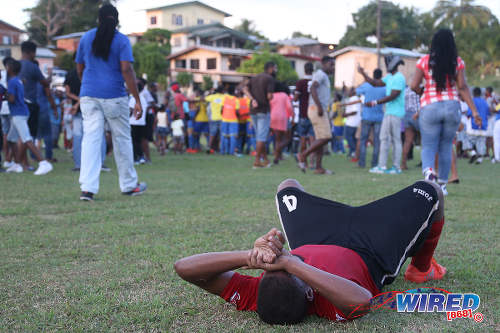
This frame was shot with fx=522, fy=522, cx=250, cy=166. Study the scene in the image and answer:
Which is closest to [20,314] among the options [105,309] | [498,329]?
[105,309]

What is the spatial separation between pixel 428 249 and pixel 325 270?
964 mm

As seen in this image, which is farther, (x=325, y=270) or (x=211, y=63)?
(x=211, y=63)

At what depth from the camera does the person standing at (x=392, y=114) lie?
33.9 ft

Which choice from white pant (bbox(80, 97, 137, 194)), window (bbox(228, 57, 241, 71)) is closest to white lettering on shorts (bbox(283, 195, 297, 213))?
white pant (bbox(80, 97, 137, 194))

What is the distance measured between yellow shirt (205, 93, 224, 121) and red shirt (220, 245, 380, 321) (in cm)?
1302

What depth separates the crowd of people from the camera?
6.48 metres

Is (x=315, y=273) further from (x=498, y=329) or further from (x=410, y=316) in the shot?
(x=498, y=329)

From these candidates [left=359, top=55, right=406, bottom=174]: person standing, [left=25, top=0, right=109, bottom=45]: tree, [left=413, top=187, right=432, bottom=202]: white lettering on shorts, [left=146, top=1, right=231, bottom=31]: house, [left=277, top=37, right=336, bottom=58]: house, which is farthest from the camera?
[left=146, top=1, right=231, bottom=31]: house

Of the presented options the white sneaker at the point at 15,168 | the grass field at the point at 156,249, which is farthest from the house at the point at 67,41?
the grass field at the point at 156,249

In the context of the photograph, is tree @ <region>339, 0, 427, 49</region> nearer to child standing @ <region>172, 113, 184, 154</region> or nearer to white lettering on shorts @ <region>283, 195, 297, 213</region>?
child standing @ <region>172, 113, 184, 154</region>

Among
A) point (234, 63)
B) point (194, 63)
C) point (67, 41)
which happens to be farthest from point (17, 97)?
point (67, 41)

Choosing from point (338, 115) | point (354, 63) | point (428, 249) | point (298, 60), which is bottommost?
point (428, 249)

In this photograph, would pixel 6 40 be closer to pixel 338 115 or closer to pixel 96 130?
pixel 338 115

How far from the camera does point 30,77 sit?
10.3m
